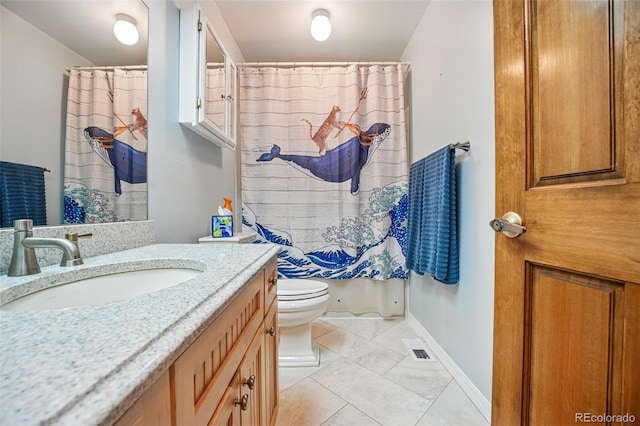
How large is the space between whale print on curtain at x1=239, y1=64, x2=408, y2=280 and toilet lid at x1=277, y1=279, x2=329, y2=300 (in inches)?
14.2

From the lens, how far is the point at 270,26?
5.98ft

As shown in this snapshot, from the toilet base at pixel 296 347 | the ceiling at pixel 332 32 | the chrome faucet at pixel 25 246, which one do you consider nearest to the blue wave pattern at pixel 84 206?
the chrome faucet at pixel 25 246

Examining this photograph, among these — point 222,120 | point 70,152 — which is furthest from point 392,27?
point 70,152

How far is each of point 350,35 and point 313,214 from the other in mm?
→ 1409

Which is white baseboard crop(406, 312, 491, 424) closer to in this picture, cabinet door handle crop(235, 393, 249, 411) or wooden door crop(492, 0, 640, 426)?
wooden door crop(492, 0, 640, 426)

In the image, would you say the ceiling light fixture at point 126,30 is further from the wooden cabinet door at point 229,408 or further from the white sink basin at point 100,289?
the wooden cabinet door at point 229,408

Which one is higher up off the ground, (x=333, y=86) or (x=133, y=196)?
(x=333, y=86)

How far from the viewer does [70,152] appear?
0.72 meters

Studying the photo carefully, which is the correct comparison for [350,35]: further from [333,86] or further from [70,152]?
[70,152]

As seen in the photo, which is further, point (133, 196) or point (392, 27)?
point (392, 27)

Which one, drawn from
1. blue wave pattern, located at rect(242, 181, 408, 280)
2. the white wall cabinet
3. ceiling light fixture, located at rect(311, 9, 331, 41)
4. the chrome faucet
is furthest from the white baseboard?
ceiling light fixture, located at rect(311, 9, 331, 41)

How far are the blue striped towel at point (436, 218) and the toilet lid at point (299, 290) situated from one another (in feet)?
2.09

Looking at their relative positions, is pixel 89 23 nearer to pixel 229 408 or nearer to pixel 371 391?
pixel 229 408

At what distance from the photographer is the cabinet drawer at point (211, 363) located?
35 cm
